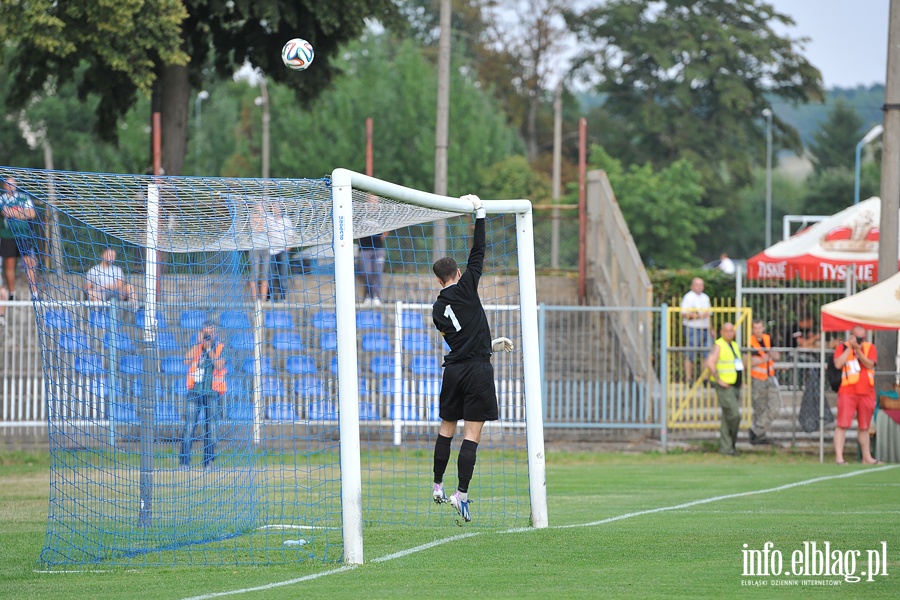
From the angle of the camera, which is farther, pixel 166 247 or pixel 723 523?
pixel 166 247

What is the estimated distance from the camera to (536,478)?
966cm

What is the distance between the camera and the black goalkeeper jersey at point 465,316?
365 inches

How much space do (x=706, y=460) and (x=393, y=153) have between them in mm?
28633

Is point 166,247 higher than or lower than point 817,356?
higher

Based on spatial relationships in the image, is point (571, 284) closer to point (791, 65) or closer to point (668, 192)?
point (668, 192)

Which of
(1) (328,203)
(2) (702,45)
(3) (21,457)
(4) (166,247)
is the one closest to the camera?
(1) (328,203)

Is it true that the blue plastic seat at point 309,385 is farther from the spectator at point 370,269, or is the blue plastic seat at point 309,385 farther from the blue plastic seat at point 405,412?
the spectator at point 370,269

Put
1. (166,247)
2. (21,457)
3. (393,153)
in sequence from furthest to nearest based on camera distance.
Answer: (393,153) → (21,457) → (166,247)

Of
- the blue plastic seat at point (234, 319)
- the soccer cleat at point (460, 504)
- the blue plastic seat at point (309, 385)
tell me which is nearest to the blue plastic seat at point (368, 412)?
the blue plastic seat at point (309, 385)

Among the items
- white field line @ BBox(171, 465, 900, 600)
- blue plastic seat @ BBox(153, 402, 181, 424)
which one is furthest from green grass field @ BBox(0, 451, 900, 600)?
blue plastic seat @ BBox(153, 402, 181, 424)

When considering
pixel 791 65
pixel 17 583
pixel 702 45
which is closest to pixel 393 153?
pixel 702 45

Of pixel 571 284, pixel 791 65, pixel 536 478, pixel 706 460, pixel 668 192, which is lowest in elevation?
pixel 706 460

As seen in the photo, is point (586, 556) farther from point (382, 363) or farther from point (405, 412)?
point (405, 412)

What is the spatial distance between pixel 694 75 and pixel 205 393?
45851 millimetres
